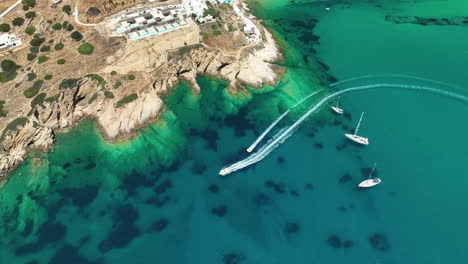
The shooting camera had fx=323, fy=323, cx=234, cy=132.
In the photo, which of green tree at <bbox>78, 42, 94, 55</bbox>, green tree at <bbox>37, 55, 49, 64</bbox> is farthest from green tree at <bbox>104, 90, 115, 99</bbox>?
green tree at <bbox>37, 55, 49, 64</bbox>

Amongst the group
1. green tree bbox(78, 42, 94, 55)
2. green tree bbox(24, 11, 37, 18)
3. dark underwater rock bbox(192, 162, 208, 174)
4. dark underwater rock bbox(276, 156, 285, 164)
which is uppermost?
green tree bbox(24, 11, 37, 18)

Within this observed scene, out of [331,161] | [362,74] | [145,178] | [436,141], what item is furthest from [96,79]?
[436,141]

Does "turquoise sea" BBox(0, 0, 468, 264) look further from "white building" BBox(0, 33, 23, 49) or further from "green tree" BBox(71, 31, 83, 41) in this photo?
"white building" BBox(0, 33, 23, 49)

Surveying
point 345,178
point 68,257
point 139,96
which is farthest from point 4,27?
point 345,178

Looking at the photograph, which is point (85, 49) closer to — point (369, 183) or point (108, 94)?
point (108, 94)

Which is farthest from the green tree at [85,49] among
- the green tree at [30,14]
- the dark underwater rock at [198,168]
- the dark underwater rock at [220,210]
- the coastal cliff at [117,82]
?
the dark underwater rock at [220,210]

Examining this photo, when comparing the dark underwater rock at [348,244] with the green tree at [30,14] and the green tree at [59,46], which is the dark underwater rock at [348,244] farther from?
the green tree at [30,14]

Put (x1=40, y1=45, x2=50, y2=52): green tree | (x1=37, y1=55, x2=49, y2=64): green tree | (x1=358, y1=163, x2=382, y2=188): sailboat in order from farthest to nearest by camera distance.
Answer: (x1=40, y1=45, x2=50, y2=52): green tree
(x1=37, y1=55, x2=49, y2=64): green tree
(x1=358, y1=163, x2=382, y2=188): sailboat
